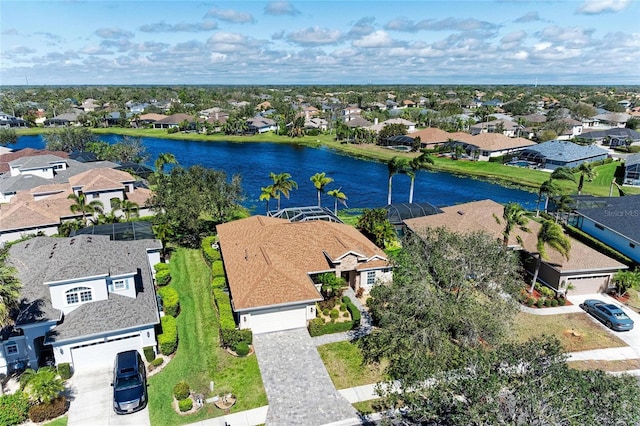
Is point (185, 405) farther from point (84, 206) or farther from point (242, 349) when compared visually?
point (84, 206)

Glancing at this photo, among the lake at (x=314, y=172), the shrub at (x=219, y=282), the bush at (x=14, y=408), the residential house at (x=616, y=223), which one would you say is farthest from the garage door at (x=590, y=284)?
the bush at (x=14, y=408)

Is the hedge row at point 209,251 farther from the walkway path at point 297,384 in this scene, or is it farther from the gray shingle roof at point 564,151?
the gray shingle roof at point 564,151

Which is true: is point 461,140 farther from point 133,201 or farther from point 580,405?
point 580,405

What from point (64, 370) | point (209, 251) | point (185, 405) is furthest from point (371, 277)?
point (64, 370)

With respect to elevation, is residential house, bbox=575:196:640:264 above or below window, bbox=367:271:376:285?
above

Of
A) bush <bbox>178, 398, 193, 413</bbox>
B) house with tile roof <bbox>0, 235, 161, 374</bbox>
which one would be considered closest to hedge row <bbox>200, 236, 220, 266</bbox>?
house with tile roof <bbox>0, 235, 161, 374</bbox>

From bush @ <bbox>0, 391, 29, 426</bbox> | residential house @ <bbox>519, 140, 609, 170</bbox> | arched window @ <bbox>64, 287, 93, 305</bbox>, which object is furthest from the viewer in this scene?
residential house @ <bbox>519, 140, 609, 170</bbox>

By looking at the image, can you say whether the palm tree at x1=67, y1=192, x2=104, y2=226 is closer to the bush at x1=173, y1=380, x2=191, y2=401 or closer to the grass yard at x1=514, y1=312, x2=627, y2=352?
the bush at x1=173, y1=380, x2=191, y2=401
